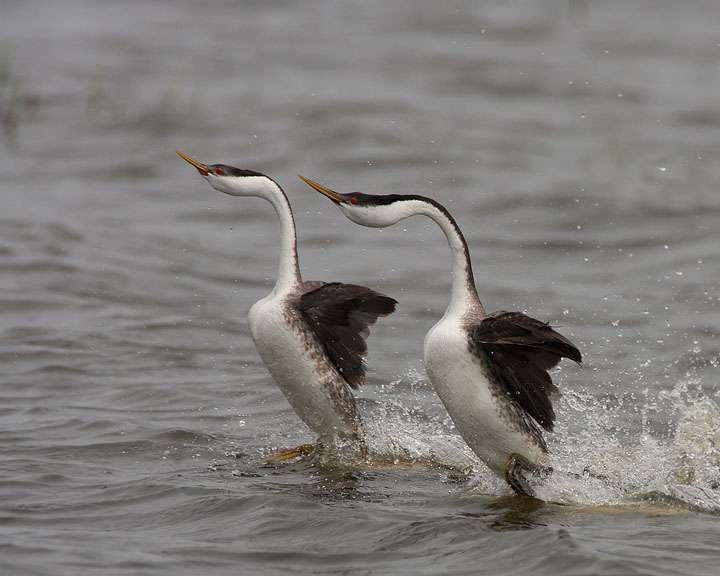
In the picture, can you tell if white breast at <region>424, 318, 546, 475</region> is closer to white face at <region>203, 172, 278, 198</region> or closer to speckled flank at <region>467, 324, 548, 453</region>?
speckled flank at <region>467, 324, 548, 453</region>

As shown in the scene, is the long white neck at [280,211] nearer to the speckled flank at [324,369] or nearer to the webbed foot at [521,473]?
the speckled flank at [324,369]

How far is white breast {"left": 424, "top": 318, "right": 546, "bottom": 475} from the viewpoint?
645 cm

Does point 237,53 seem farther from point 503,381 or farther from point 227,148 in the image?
point 503,381

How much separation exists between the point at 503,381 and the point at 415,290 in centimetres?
591

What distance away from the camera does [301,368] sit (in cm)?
742

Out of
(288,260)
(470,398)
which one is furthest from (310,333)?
(470,398)

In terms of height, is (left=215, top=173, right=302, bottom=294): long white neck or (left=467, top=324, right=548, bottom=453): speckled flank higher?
(left=215, top=173, right=302, bottom=294): long white neck

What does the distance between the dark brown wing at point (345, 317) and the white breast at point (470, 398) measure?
94 centimetres

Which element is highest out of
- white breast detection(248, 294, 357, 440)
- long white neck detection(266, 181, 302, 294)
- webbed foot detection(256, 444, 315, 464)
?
long white neck detection(266, 181, 302, 294)

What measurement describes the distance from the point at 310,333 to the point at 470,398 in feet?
4.50

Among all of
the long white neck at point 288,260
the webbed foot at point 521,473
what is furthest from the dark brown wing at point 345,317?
the webbed foot at point 521,473

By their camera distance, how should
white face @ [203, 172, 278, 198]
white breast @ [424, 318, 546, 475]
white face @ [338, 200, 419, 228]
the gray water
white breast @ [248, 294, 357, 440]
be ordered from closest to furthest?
the gray water, white breast @ [424, 318, 546, 475], white face @ [338, 200, 419, 228], white breast @ [248, 294, 357, 440], white face @ [203, 172, 278, 198]

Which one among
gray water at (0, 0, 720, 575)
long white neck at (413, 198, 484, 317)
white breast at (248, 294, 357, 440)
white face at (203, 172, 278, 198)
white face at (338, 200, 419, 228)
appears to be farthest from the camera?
white face at (203, 172, 278, 198)

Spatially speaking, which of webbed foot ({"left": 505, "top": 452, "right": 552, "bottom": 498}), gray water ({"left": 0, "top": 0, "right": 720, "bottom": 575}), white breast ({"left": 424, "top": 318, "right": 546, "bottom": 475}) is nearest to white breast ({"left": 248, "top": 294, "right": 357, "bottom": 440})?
gray water ({"left": 0, "top": 0, "right": 720, "bottom": 575})
